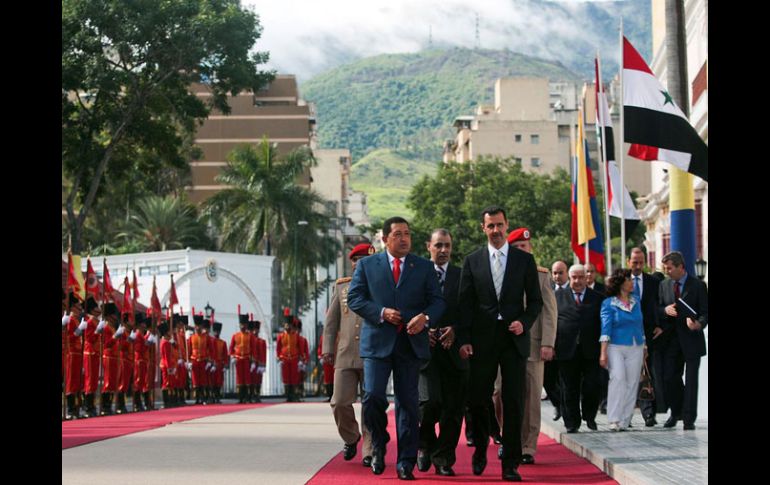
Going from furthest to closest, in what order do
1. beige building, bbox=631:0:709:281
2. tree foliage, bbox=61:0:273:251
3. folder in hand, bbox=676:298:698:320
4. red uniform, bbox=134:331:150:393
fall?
beige building, bbox=631:0:709:281
tree foliage, bbox=61:0:273:251
red uniform, bbox=134:331:150:393
folder in hand, bbox=676:298:698:320

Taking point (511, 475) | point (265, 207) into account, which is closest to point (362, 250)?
point (511, 475)

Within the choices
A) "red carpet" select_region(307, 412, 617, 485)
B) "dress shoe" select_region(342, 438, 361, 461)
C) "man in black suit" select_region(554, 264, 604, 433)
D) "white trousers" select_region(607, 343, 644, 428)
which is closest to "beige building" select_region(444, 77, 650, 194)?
"man in black suit" select_region(554, 264, 604, 433)

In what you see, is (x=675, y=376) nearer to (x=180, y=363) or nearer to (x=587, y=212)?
(x=587, y=212)

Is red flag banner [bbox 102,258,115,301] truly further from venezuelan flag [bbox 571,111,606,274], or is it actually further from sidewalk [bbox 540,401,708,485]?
sidewalk [bbox 540,401,708,485]

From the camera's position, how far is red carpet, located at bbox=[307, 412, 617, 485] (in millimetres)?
10258

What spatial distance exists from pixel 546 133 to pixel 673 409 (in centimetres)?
10604

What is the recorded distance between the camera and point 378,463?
10641mm

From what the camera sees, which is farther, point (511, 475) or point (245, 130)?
point (245, 130)

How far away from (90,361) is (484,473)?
13368mm

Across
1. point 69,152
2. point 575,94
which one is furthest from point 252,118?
point 69,152

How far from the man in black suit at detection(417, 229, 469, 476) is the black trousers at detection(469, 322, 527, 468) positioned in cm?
16

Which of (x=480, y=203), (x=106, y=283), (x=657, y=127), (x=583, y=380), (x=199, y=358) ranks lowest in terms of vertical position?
(x=199, y=358)

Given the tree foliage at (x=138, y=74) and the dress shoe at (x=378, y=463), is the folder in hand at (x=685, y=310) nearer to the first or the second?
the dress shoe at (x=378, y=463)
